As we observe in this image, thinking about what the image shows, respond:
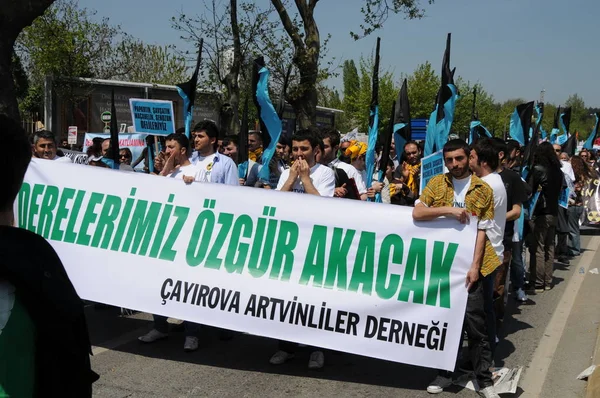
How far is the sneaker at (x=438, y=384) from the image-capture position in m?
4.65

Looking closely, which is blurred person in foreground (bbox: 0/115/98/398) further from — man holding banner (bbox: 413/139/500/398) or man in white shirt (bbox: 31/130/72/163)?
man in white shirt (bbox: 31/130/72/163)

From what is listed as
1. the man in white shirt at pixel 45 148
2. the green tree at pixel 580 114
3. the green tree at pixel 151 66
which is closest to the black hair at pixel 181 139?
the man in white shirt at pixel 45 148

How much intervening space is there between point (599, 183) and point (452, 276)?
1018 centimetres

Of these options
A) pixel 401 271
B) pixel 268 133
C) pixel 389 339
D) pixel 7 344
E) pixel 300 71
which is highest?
pixel 300 71

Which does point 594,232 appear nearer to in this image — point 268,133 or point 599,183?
point 599,183

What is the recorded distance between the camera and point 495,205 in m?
5.20

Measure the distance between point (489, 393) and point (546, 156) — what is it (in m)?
4.70

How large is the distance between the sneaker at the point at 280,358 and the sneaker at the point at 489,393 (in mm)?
1531

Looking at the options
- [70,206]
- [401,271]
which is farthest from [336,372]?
[70,206]

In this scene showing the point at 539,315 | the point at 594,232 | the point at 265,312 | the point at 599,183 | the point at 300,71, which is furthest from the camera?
the point at 300,71

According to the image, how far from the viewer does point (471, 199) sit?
15.4ft

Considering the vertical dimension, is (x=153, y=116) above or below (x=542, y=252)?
above

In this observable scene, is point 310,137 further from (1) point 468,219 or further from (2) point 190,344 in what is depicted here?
(2) point 190,344

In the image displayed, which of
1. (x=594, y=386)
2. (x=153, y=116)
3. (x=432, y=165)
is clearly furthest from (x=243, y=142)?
(x=594, y=386)
